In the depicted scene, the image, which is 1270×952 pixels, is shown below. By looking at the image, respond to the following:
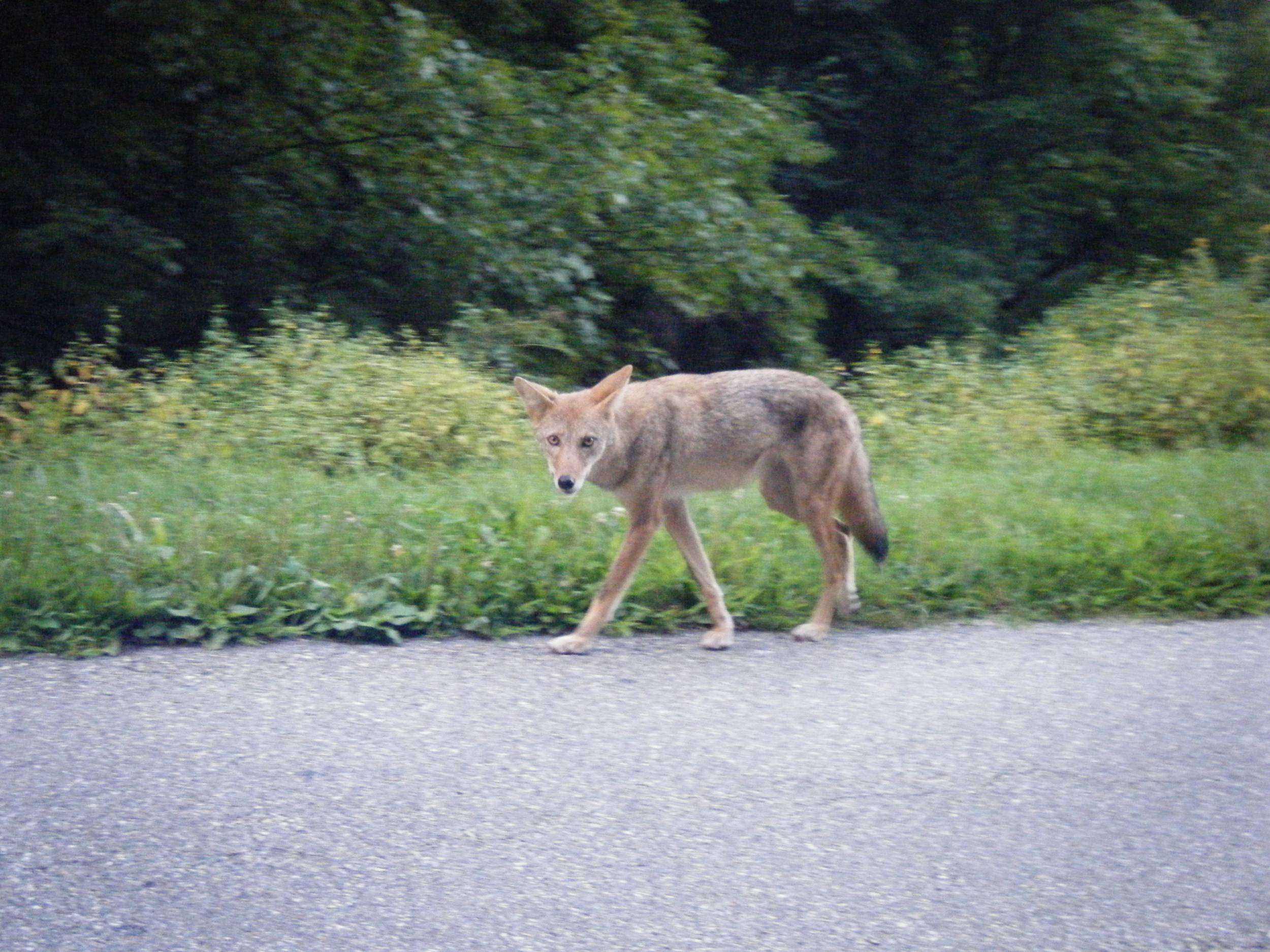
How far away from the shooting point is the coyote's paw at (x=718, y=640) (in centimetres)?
569

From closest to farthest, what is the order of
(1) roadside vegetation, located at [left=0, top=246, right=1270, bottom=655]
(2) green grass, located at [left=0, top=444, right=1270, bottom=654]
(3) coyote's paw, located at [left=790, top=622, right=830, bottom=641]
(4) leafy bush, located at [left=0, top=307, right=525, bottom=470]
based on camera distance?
1. (2) green grass, located at [left=0, top=444, right=1270, bottom=654]
2. (1) roadside vegetation, located at [left=0, top=246, right=1270, bottom=655]
3. (3) coyote's paw, located at [left=790, top=622, right=830, bottom=641]
4. (4) leafy bush, located at [left=0, top=307, right=525, bottom=470]

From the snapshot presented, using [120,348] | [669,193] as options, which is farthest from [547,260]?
[120,348]

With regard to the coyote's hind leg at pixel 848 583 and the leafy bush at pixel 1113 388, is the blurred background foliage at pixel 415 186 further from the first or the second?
the coyote's hind leg at pixel 848 583

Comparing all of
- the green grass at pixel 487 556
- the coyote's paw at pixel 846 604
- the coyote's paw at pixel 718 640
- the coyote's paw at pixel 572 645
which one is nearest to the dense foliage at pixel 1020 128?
the green grass at pixel 487 556

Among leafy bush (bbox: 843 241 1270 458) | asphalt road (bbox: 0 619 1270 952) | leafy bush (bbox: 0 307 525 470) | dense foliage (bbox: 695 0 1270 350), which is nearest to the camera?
asphalt road (bbox: 0 619 1270 952)

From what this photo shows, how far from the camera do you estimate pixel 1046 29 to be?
1673 centimetres

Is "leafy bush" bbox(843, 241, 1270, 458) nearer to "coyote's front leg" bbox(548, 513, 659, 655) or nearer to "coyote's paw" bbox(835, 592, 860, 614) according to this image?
"coyote's paw" bbox(835, 592, 860, 614)

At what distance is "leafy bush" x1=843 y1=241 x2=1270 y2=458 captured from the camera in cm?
1003

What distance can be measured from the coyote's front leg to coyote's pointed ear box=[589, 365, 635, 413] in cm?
54

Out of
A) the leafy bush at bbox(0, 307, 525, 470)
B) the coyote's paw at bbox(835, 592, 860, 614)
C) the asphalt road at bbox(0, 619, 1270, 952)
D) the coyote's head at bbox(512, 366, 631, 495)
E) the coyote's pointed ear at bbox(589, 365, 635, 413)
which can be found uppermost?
the coyote's pointed ear at bbox(589, 365, 635, 413)

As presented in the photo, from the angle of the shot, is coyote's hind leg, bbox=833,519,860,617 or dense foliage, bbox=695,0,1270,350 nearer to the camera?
coyote's hind leg, bbox=833,519,860,617

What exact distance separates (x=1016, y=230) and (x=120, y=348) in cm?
1162

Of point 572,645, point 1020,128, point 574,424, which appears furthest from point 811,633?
point 1020,128

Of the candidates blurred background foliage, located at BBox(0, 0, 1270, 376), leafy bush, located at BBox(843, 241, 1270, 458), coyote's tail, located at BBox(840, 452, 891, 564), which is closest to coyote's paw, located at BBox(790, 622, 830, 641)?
coyote's tail, located at BBox(840, 452, 891, 564)
